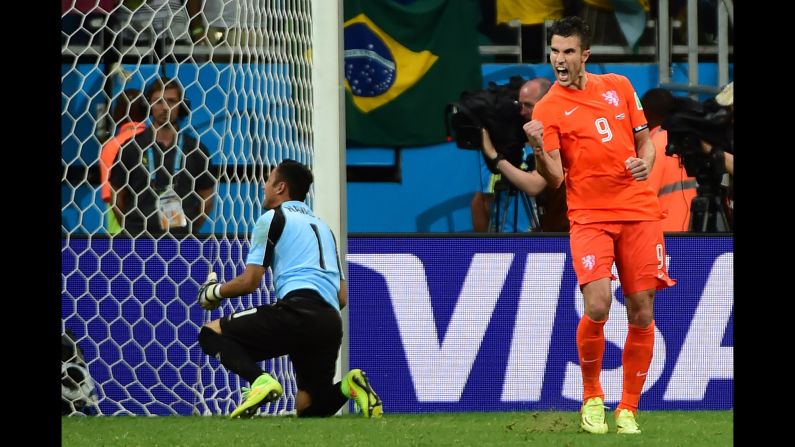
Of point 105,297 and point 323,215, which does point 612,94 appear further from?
point 105,297

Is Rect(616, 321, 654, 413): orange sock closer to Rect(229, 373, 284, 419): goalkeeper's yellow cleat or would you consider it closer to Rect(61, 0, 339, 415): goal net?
Rect(229, 373, 284, 419): goalkeeper's yellow cleat

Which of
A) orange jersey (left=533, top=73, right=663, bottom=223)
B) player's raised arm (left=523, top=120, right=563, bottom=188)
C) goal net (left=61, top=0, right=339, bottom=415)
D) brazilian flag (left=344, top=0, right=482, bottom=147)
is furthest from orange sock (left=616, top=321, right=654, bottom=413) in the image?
brazilian flag (left=344, top=0, right=482, bottom=147)

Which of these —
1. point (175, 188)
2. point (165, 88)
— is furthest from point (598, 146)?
point (165, 88)

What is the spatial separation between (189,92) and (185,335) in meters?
2.51

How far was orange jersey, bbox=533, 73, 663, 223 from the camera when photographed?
5.88 metres

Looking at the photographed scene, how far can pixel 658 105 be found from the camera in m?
9.14

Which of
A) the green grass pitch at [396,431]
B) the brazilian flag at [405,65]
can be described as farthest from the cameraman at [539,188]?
the brazilian flag at [405,65]

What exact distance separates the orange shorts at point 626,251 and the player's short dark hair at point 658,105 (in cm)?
326

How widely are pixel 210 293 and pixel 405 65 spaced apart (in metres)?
4.73

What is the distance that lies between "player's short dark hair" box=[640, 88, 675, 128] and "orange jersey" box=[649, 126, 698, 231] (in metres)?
0.06

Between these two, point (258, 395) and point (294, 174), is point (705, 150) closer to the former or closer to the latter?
point (294, 174)

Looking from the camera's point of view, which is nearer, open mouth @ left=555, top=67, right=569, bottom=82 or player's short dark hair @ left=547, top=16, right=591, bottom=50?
player's short dark hair @ left=547, top=16, right=591, bottom=50

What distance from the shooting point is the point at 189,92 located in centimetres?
953

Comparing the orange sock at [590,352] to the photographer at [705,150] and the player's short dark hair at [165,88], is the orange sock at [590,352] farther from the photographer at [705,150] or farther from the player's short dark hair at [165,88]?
the photographer at [705,150]
